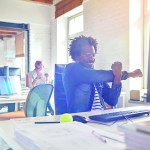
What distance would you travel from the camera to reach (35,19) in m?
5.65

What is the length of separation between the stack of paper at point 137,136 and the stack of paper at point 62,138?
57mm

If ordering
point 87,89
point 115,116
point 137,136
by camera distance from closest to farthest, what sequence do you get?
point 137,136 → point 115,116 → point 87,89

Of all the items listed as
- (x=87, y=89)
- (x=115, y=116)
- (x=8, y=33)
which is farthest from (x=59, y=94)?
(x=8, y=33)

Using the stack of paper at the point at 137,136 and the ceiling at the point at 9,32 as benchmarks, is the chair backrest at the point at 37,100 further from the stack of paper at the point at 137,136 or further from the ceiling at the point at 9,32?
the ceiling at the point at 9,32

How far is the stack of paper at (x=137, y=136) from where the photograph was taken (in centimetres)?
55

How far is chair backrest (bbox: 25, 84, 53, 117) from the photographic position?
2.62 m

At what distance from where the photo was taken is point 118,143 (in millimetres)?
698

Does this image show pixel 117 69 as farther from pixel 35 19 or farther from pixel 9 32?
pixel 9 32

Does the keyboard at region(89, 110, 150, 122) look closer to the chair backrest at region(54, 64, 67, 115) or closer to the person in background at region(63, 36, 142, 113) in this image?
the person in background at region(63, 36, 142, 113)

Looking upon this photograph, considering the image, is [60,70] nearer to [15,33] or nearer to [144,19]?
[144,19]

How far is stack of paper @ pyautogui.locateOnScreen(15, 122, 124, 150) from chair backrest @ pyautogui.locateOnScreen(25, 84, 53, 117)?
183 cm

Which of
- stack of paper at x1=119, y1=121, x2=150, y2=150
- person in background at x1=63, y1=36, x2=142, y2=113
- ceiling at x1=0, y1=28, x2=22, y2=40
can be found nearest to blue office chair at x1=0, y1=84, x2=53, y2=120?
person in background at x1=63, y1=36, x2=142, y2=113

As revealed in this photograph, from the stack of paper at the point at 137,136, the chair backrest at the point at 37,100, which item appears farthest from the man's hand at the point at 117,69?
the chair backrest at the point at 37,100

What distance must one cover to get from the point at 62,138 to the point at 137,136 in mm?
216
